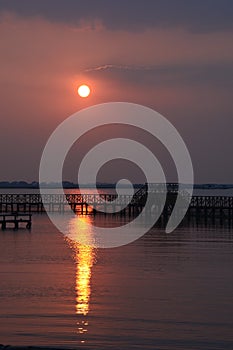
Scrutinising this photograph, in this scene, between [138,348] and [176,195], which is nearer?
[138,348]

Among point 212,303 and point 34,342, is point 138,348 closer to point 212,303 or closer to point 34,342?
point 34,342

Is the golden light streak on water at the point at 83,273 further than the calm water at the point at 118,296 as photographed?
Yes

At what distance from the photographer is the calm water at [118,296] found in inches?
889

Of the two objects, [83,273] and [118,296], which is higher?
[83,273]

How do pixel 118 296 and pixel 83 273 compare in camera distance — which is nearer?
pixel 118 296

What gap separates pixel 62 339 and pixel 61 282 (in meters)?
11.7

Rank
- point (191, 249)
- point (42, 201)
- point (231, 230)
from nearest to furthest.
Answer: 1. point (191, 249)
2. point (231, 230)
3. point (42, 201)

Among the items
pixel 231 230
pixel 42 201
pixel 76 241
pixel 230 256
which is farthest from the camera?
pixel 42 201

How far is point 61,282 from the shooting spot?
33625mm

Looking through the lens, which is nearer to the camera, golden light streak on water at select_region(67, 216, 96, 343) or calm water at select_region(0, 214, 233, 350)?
calm water at select_region(0, 214, 233, 350)

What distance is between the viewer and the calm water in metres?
22.6

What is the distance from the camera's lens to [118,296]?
30203mm

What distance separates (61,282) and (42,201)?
72615 millimetres

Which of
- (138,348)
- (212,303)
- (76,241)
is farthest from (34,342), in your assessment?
(76,241)
